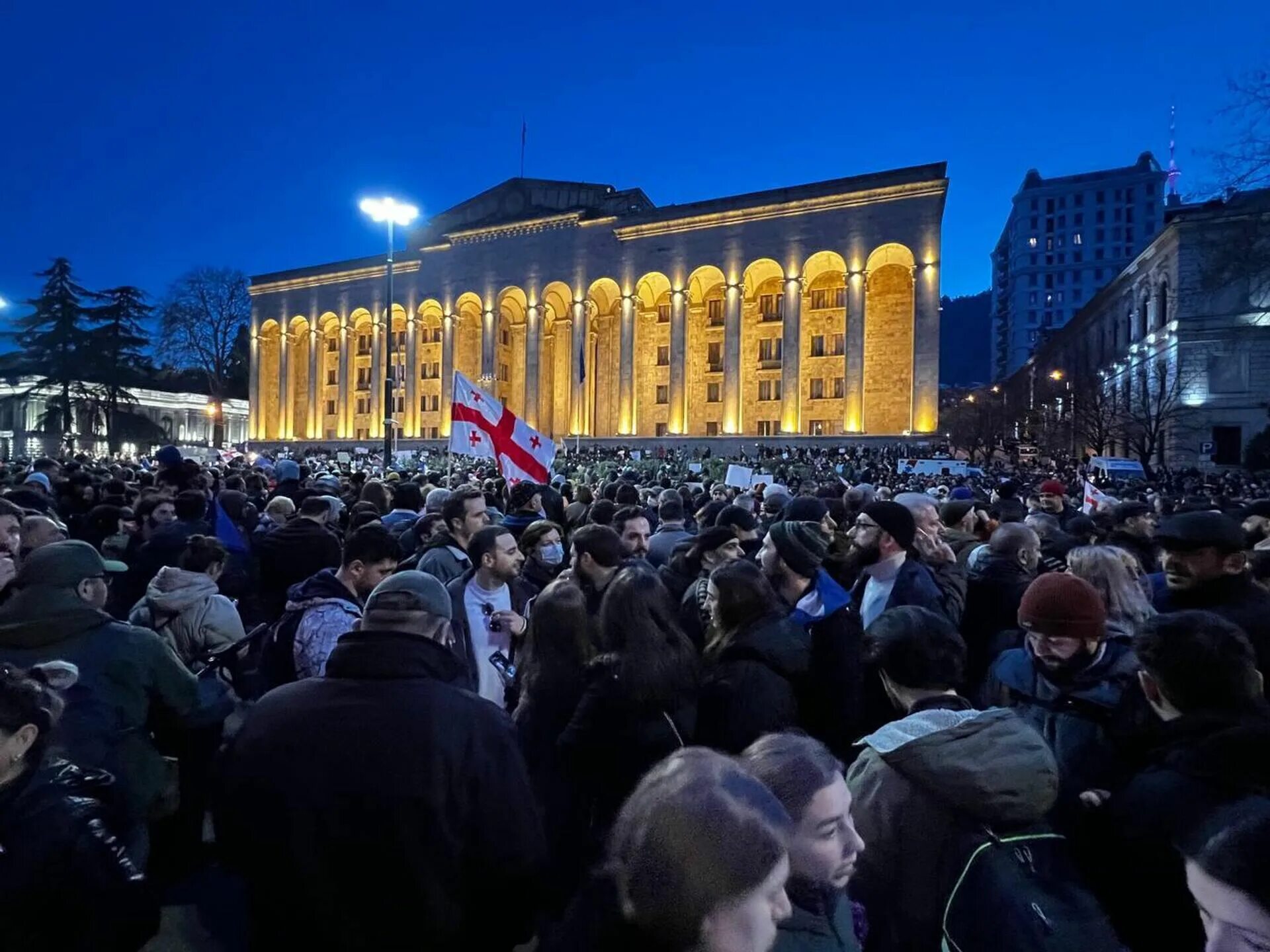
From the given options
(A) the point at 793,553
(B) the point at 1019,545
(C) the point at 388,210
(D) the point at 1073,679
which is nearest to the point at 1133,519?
(B) the point at 1019,545

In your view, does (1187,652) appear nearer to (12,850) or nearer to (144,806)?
(12,850)

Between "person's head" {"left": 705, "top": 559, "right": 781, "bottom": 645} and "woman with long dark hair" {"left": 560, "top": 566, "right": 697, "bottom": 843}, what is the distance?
0.20m

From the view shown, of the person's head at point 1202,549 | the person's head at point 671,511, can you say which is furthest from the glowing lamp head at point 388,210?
the person's head at point 1202,549

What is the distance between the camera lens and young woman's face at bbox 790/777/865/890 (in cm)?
162

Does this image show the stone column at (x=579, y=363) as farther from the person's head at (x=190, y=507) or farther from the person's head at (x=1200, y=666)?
the person's head at (x=1200, y=666)

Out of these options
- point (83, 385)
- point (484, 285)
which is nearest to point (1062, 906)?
point (83, 385)

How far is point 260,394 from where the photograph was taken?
206ft

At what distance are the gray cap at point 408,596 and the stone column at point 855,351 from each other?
4437cm

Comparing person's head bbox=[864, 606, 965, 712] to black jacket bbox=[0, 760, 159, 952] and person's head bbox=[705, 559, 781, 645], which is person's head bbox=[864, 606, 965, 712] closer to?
person's head bbox=[705, 559, 781, 645]

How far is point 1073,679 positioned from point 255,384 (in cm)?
6867

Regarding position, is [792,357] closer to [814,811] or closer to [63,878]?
[814,811]

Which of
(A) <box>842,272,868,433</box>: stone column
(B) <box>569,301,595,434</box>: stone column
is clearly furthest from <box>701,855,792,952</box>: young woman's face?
(A) <box>842,272,868,433</box>: stone column

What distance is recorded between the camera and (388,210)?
18656 millimetres

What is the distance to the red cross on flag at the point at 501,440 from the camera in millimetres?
9707
